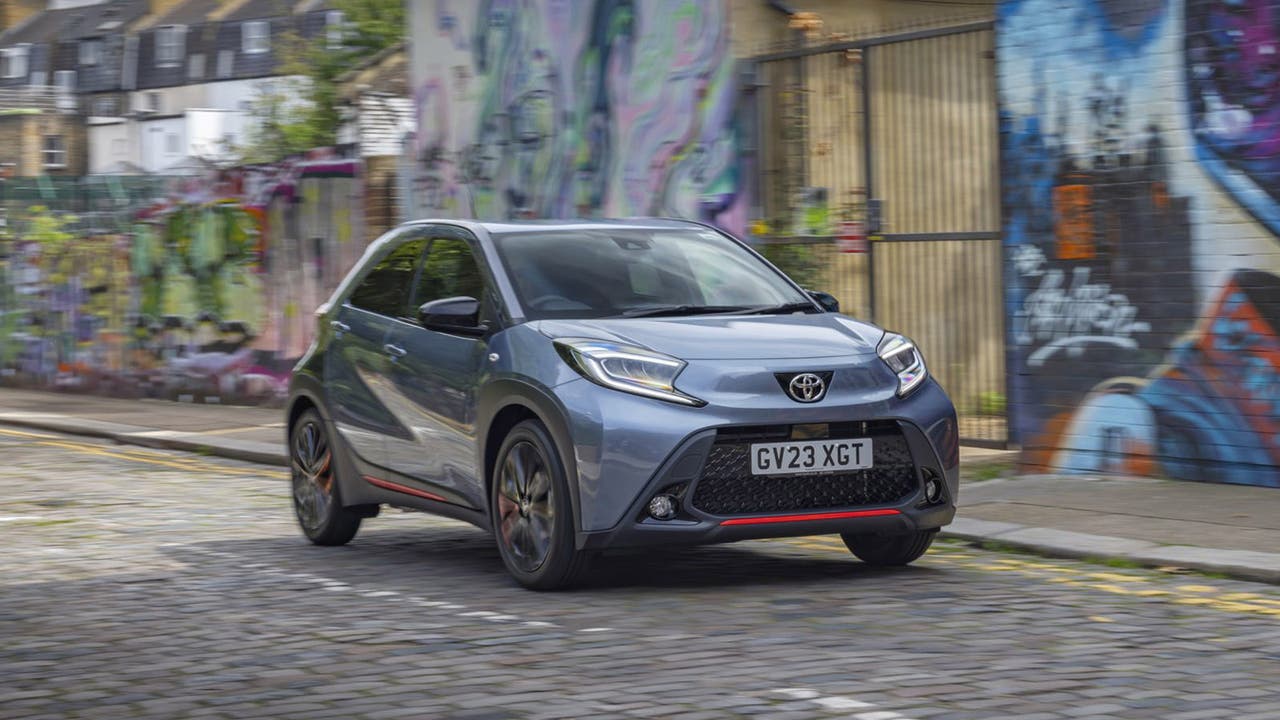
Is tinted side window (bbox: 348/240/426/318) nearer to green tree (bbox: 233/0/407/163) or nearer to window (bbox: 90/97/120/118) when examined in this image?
green tree (bbox: 233/0/407/163)

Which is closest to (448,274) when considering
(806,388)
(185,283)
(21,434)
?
(806,388)

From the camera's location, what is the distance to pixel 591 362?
301 inches

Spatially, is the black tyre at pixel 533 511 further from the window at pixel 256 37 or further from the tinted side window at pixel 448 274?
the window at pixel 256 37

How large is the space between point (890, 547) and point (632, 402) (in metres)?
1.63

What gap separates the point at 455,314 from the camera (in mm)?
8297

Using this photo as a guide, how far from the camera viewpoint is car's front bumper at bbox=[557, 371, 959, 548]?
7.43 m

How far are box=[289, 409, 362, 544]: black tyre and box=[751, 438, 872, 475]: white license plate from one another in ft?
9.75

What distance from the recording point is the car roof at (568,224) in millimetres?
8938

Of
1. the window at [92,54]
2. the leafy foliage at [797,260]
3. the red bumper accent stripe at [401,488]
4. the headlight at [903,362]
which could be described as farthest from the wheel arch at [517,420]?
the window at [92,54]

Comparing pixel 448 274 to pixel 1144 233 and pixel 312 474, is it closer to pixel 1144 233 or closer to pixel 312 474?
pixel 312 474

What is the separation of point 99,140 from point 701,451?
7924cm

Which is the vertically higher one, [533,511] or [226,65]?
[226,65]

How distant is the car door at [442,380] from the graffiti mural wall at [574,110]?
21.6ft

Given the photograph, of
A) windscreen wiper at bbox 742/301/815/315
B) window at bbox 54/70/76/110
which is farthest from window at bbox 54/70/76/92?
windscreen wiper at bbox 742/301/815/315
